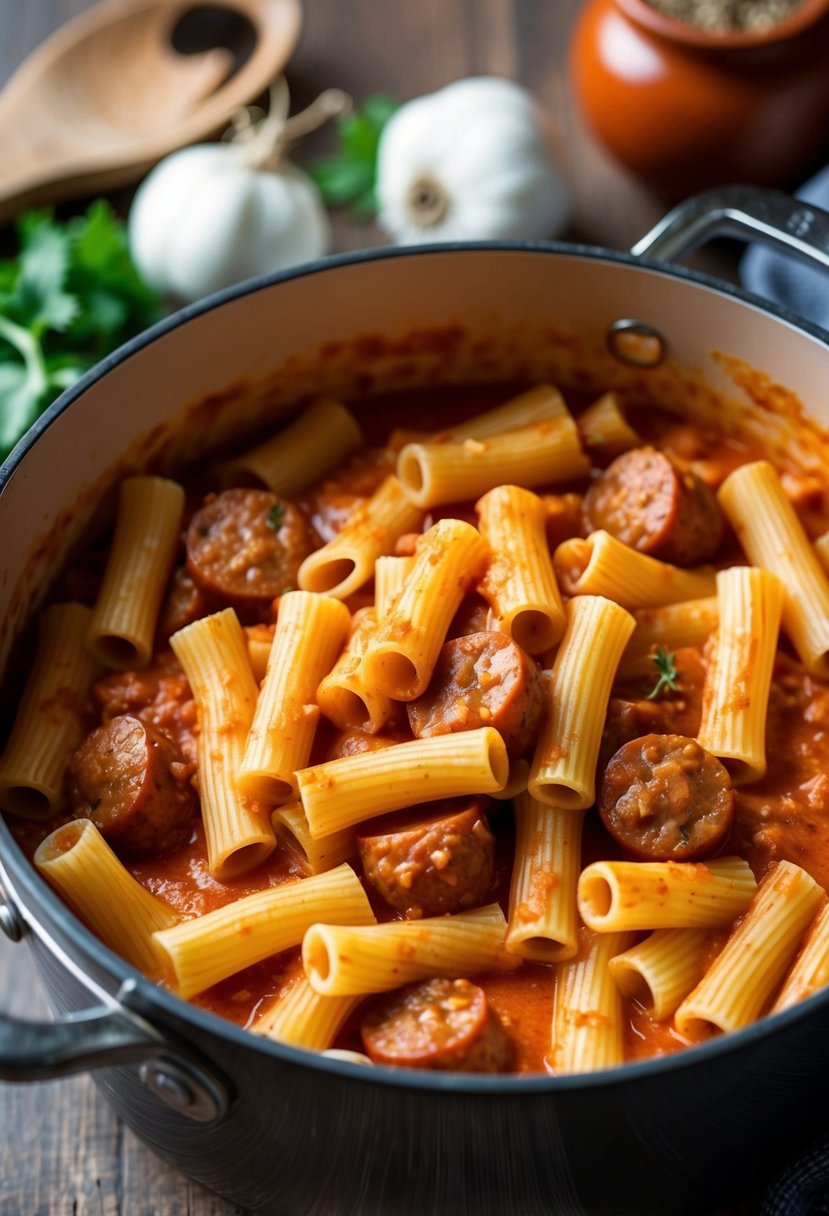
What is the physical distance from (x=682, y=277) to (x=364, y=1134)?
2.17m

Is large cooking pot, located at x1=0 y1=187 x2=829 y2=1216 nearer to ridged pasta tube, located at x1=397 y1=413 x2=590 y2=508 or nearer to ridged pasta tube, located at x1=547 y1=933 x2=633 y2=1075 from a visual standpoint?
ridged pasta tube, located at x1=547 y1=933 x2=633 y2=1075

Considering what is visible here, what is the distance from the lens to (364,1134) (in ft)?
7.90

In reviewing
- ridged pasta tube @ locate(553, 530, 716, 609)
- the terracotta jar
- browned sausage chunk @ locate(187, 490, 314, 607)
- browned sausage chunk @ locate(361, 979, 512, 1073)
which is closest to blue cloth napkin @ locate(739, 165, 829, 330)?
the terracotta jar

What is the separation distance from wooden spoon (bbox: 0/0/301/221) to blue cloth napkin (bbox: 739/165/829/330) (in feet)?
5.96

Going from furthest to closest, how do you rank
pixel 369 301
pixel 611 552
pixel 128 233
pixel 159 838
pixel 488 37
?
pixel 488 37 → pixel 128 233 → pixel 369 301 → pixel 611 552 → pixel 159 838

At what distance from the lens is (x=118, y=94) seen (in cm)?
501

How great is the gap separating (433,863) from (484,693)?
370 mm

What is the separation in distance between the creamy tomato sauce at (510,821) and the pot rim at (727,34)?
1.64 meters

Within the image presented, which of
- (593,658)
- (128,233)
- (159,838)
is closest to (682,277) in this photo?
(593,658)

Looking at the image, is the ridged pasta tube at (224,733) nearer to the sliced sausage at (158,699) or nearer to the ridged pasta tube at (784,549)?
the sliced sausage at (158,699)

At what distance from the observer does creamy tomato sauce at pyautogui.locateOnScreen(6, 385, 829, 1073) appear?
2873mm

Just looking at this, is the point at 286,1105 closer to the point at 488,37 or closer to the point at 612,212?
the point at 612,212

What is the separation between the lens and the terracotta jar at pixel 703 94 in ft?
14.3

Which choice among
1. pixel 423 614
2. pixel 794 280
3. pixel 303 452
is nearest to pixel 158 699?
pixel 423 614
